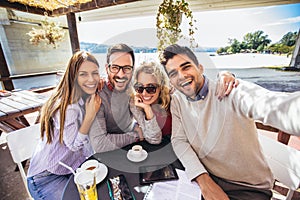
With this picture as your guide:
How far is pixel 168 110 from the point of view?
138 cm

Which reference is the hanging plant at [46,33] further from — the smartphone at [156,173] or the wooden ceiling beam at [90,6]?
the smartphone at [156,173]

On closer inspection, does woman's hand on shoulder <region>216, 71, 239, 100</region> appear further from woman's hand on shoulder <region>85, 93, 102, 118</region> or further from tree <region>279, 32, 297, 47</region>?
tree <region>279, 32, 297, 47</region>

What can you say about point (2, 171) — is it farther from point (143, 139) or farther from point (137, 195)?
point (137, 195)

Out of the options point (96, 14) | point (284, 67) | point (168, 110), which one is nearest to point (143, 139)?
point (168, 110)

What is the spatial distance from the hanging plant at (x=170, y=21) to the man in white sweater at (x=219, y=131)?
30.8 inches

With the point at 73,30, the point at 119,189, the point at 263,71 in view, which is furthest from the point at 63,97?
the point at 263,71

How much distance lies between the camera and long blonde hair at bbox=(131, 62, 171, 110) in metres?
1.38

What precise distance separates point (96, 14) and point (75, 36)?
1.08 m

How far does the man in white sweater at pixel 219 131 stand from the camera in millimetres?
865

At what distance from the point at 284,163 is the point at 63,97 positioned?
1.73 meters

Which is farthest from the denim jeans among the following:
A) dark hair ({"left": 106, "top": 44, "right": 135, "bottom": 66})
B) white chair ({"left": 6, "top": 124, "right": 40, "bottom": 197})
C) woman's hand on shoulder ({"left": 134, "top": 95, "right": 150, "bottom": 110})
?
dark hair ({"left": 106, "top": 44, "right": 135, "bottom": 66})

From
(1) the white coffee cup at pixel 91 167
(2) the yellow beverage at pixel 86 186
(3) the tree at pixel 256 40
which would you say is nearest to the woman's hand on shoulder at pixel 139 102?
(1) the white coffee cup at pixel 91 167

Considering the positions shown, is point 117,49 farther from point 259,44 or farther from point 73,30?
point 73,30

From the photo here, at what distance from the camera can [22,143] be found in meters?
1.36
